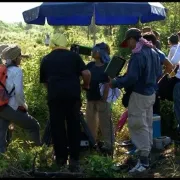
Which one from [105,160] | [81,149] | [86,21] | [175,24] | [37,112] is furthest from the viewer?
[175,24]

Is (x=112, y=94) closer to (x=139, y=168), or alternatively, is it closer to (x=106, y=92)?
(x=106, y=92)

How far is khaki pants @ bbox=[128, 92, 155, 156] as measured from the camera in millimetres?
4785

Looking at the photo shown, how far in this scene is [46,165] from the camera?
15.8 feet

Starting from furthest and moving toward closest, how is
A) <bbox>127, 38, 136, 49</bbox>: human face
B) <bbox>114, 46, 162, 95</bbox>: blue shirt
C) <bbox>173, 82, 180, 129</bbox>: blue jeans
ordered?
<bbox>173, 82, 180, 129</bbox>: blue jeans → <bbox>127, 38, 136, 49</bbox>: human face → <bbox>114, 46, 162, 95</bbox>: blue shirt

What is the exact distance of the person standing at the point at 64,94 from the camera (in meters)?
4.66

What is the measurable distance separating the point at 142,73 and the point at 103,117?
1.12 metres

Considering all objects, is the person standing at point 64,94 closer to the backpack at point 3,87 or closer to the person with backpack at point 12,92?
the person with backpack at point 12,92

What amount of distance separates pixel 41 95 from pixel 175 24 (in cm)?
977

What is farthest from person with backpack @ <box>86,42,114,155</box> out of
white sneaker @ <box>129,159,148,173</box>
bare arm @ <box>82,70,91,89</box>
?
white sneaker @ <box>129,159,148,173</box>

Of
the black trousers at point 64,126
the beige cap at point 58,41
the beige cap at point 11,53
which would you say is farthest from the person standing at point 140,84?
the beige cap at point 11,53

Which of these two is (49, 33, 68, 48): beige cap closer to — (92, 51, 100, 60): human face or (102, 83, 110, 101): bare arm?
(92, 51, 100, 60): human face

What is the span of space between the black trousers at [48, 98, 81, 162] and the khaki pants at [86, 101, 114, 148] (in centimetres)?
75

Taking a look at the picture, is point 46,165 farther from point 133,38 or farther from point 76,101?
point 133,38

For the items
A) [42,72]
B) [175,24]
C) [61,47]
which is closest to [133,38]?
[61,47]
